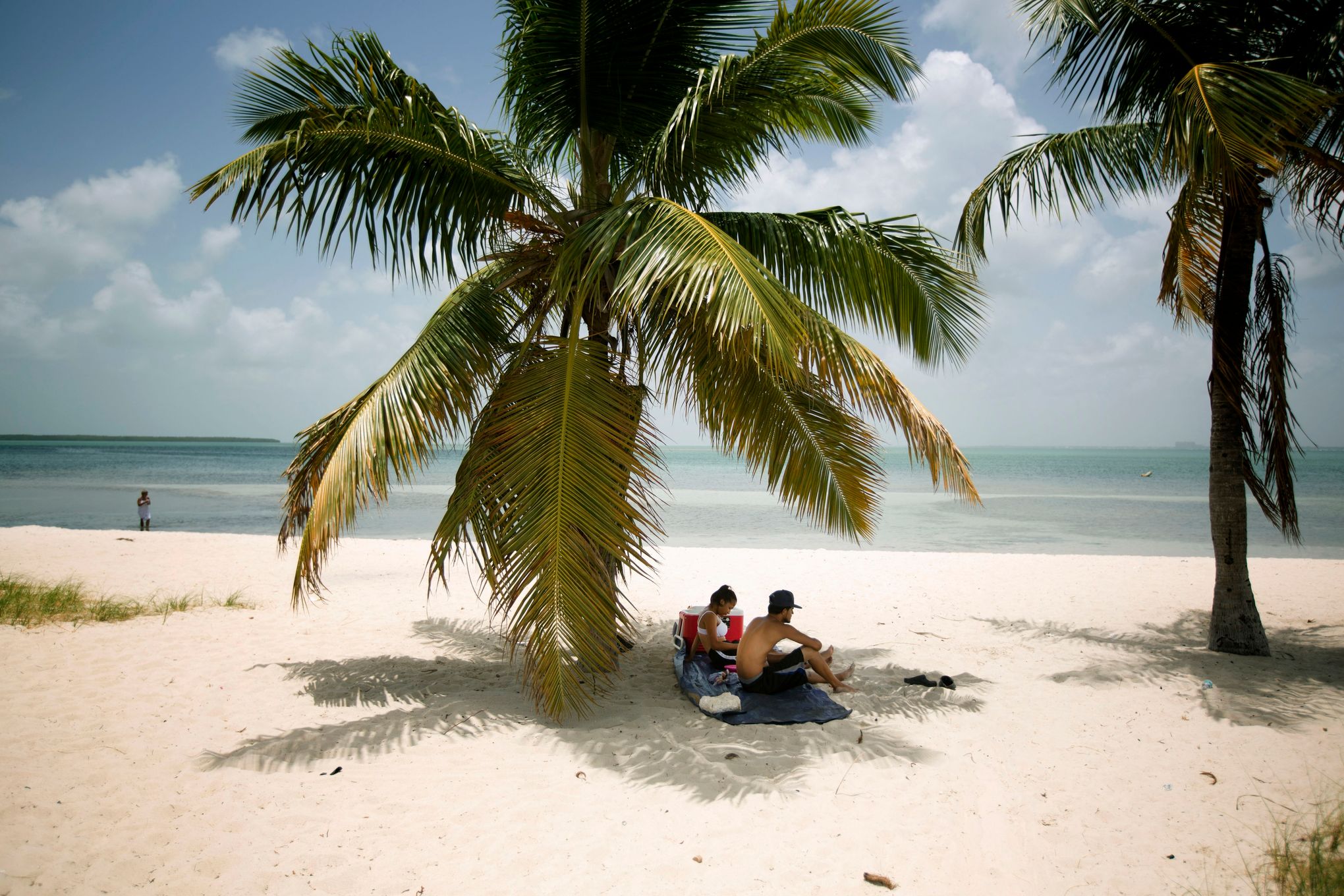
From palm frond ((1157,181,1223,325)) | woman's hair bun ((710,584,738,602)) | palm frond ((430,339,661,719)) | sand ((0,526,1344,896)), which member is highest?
palm frond ((1157,181,1223,325))

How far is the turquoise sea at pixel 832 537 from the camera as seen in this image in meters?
18.4

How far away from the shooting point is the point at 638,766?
4.57m

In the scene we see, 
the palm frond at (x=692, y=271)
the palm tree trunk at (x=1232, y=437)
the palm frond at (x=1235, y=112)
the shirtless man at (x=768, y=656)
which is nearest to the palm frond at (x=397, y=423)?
the palm frond at (x=692, y=271)

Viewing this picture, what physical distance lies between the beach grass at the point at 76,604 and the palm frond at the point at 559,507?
16.6 ft

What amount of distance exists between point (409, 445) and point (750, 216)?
3.44 m

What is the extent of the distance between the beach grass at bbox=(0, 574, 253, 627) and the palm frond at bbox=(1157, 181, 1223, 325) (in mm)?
10983

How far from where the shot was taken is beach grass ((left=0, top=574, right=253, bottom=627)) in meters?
7.46

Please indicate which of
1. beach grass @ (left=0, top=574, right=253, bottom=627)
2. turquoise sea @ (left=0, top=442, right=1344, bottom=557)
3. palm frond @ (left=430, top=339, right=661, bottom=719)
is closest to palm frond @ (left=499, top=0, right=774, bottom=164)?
palm frond @ (left=430, top=339, right=661, bottom=719)

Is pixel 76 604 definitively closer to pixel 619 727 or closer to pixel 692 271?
pixel 619 727

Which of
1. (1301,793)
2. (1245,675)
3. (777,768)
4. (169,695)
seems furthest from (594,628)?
(1245,675)

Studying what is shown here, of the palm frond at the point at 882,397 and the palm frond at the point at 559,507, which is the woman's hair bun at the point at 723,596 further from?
the palm frond at the point at 882,397

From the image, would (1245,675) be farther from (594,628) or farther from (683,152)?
(683,152)

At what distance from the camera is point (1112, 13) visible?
628 cm

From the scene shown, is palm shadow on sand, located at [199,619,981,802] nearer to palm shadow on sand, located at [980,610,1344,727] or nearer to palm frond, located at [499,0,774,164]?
palm shadow on sand, located at [980,610,1344,727]
